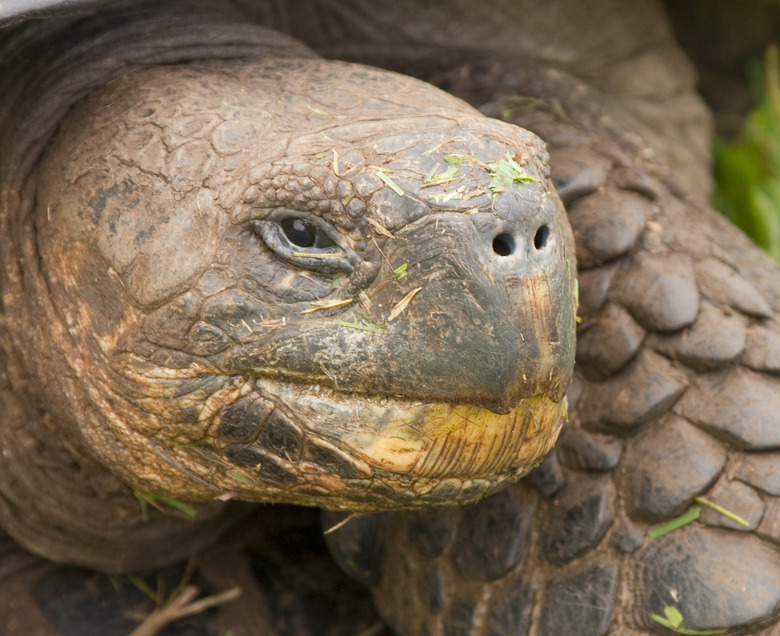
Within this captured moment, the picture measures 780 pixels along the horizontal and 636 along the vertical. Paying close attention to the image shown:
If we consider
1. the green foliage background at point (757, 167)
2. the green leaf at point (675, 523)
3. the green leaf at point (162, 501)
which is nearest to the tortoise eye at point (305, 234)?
the green leaf at point (162, 501)

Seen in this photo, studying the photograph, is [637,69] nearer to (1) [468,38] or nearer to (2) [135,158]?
(1) [468,38]

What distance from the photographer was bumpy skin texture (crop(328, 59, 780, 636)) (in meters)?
1.86

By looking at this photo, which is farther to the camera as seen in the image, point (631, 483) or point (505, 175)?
point (631, 483)

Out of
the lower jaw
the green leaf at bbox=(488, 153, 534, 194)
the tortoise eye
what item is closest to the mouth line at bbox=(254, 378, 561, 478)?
the lower jaw

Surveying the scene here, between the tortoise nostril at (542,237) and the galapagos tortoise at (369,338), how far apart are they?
0.01 m

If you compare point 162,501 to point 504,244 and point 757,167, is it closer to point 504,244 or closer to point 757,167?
point 504,244

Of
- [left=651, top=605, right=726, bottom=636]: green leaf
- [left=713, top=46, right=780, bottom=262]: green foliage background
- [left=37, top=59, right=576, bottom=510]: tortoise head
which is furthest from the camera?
[left=713, top=46, right=780, bottom=262]: green foliage background

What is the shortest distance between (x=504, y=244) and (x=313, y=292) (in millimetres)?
314

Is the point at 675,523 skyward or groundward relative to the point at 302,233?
groundward

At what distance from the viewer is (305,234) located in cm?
151

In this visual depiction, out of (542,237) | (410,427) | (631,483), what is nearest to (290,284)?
(410,427)

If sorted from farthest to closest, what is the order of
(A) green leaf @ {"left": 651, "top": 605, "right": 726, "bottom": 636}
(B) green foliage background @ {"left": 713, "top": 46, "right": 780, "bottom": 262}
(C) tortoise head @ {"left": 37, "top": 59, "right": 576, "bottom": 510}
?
(B) green foliage background @ {"left": 713, "top": 46, "right": 780, "bottom": 262} → (A) green leaf @ {"left": 651, "top": 605, "right": 726, "bottom": 636} → (C) tortoise head @ {"left": 37, "top": 59, "right": 576, "bottom": 510}

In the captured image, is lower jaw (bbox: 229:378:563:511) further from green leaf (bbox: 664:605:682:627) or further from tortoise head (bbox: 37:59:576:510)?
green leaf (bbox: 664:605:682:627)

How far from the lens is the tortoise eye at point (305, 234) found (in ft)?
4.94
